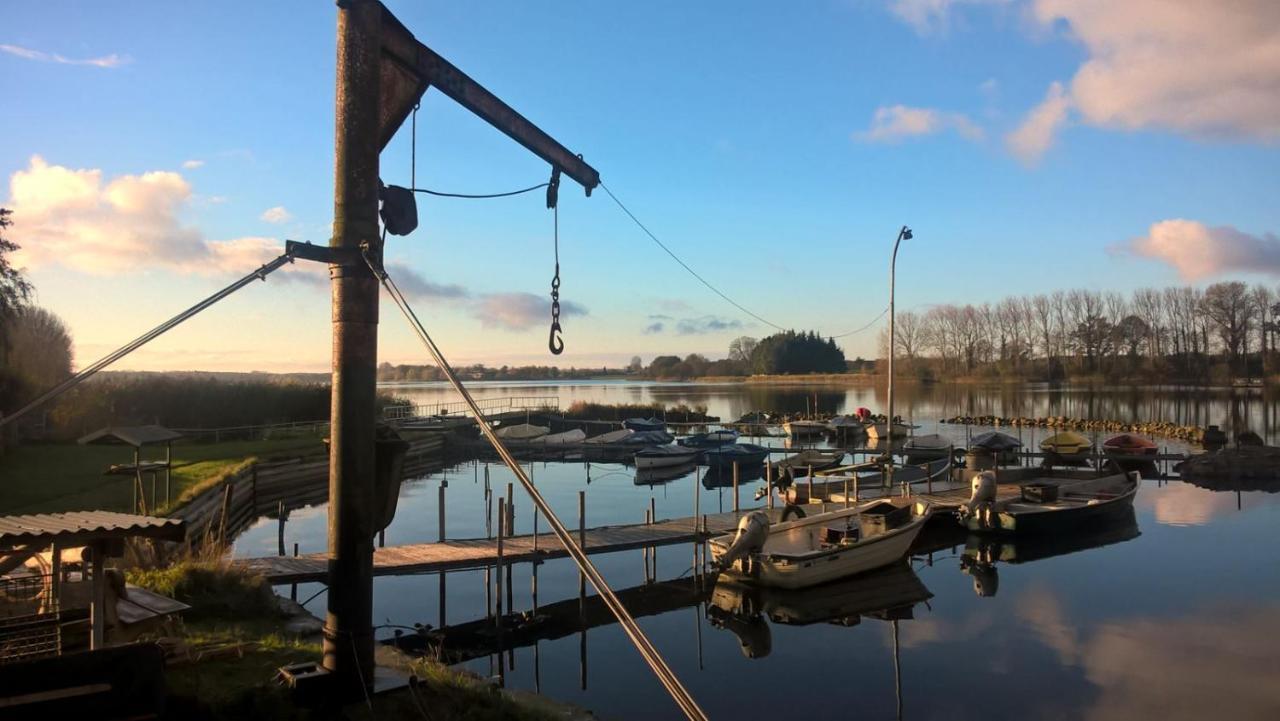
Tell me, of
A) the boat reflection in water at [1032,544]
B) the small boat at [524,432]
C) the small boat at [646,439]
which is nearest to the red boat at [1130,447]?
the boat reflection in water at [1032,544]

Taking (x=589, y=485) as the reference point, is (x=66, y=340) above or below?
above

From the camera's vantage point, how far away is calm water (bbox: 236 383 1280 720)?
13531 millimetres

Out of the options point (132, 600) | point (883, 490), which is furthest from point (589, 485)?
point (132, 600)

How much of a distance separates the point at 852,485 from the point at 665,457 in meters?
15.7

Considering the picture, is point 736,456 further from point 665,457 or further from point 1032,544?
point 1032,544

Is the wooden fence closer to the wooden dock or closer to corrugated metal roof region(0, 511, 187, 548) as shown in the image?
the wooden dock

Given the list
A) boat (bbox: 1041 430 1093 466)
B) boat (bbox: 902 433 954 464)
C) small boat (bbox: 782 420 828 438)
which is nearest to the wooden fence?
boat (bbox: 902 433 954 464)

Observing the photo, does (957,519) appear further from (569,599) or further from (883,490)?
(569,599)

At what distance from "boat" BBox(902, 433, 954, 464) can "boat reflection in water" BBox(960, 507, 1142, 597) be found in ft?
55.2

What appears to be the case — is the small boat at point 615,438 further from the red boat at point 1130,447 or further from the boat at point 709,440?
the red boat at point 1130,447

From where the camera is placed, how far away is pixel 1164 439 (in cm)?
5519

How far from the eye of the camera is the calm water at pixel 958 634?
1353cm

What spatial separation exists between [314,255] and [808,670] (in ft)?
40.2

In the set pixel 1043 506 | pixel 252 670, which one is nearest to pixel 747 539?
pixel 252 670
